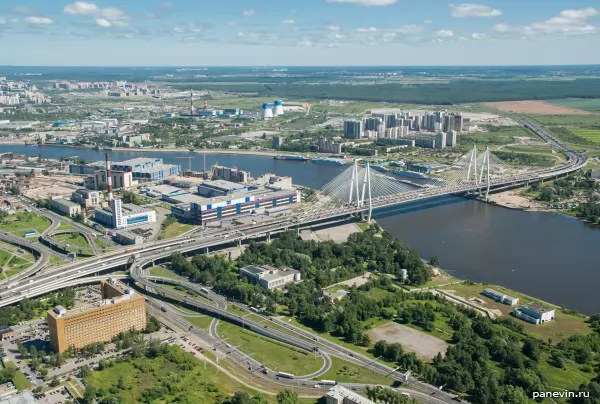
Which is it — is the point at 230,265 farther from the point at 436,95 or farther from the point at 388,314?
the point at 436,95

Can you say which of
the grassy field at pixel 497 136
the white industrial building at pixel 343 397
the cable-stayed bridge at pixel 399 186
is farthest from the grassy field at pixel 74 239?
the grassy field at pixel 497 136

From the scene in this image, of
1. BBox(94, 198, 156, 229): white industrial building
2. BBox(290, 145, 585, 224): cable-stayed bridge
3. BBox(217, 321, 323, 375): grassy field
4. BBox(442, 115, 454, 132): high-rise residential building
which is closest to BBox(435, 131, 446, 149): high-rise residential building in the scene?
BBox(442, 115, 454, 132): high-rise residential building

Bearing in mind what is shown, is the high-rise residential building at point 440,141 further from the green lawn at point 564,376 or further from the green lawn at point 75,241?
the green lawn at point 564,376

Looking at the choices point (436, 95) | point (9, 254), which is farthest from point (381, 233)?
point (436, 95)

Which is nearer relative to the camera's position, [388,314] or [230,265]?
[388,314]

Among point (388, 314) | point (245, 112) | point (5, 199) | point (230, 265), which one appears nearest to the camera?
point (388, 314)

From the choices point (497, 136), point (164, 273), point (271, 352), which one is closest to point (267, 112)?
point (497, 136)

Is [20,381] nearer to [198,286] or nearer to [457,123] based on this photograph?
[198,286]

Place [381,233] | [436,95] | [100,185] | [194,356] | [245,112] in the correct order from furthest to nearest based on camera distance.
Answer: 1. [436,95]
2. [245,112]
3. [100,185]
4. [381,233]
5. [194,356]
